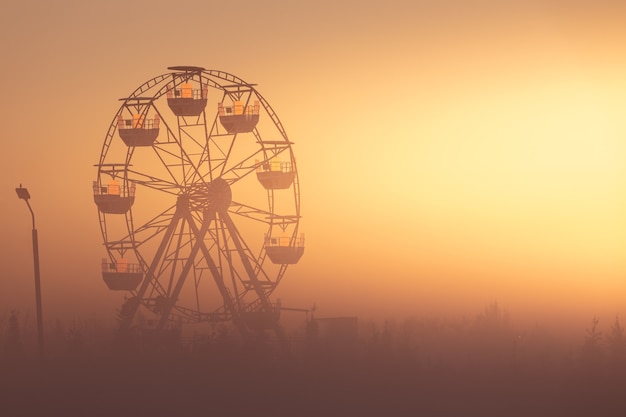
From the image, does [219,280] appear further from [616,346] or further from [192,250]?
[616,346]

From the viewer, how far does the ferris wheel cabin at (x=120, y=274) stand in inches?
2847

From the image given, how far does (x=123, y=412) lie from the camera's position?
6138 cm

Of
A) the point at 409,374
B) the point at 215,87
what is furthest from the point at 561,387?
the point at 215,87

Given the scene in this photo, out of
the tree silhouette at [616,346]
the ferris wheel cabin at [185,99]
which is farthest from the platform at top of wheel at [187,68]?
the tree silhouette at [616,346]

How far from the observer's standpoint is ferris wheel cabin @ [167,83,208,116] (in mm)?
72000

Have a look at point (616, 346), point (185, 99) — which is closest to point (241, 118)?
point (185, 99)

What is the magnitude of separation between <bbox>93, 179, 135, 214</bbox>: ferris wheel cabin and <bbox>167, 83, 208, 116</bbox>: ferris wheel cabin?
508 centimetres

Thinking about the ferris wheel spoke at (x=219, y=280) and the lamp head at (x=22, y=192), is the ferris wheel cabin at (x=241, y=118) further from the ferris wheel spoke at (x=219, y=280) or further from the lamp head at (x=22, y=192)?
the lamp head at (x=22, y=192)

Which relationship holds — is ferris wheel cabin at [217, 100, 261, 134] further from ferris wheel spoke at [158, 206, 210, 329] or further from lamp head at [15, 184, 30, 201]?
lamp head at [15, 184, 30, 201]

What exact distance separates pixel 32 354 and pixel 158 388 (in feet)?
68.4

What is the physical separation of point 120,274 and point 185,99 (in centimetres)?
1039

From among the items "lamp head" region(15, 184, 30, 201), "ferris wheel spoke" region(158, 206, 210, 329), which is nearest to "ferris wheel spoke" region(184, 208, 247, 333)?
"ferris wheel spoke" region(158, 206, 210, 329)

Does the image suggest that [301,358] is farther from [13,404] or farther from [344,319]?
[13,404]

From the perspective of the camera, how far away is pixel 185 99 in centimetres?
7206
